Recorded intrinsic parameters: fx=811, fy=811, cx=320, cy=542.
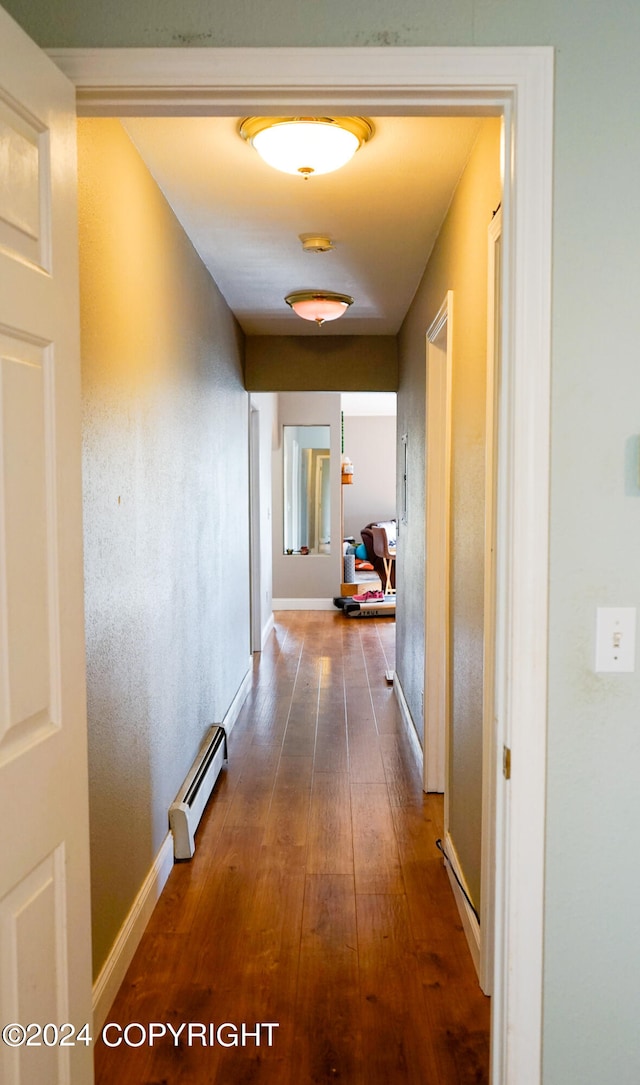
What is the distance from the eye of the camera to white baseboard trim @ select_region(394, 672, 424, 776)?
4.19 metres

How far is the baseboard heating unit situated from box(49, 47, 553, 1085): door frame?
6.00ft

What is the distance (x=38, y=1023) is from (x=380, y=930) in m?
1.53

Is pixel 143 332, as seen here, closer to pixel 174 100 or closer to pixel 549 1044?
pixel 174 100

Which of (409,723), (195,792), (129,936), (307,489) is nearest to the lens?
(129,936)

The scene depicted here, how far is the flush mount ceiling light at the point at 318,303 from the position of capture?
14.1 ft

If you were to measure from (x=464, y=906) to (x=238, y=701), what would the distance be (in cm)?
277

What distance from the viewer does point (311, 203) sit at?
118 inches

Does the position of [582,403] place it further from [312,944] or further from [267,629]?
[267,629]

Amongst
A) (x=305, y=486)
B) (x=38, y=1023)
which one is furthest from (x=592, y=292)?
(x=305, y=486)

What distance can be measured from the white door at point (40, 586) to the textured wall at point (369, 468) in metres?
11.5

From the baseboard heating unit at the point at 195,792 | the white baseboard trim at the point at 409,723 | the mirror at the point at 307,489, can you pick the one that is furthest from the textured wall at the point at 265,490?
the baseboard heating unit at the point at 195,792

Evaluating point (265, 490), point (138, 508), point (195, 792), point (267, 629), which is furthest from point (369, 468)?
point (138, 508)

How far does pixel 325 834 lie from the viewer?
3340mm

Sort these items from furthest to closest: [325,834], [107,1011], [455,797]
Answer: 1. [325,834]
2. [455,797]
3. [107,1011]
